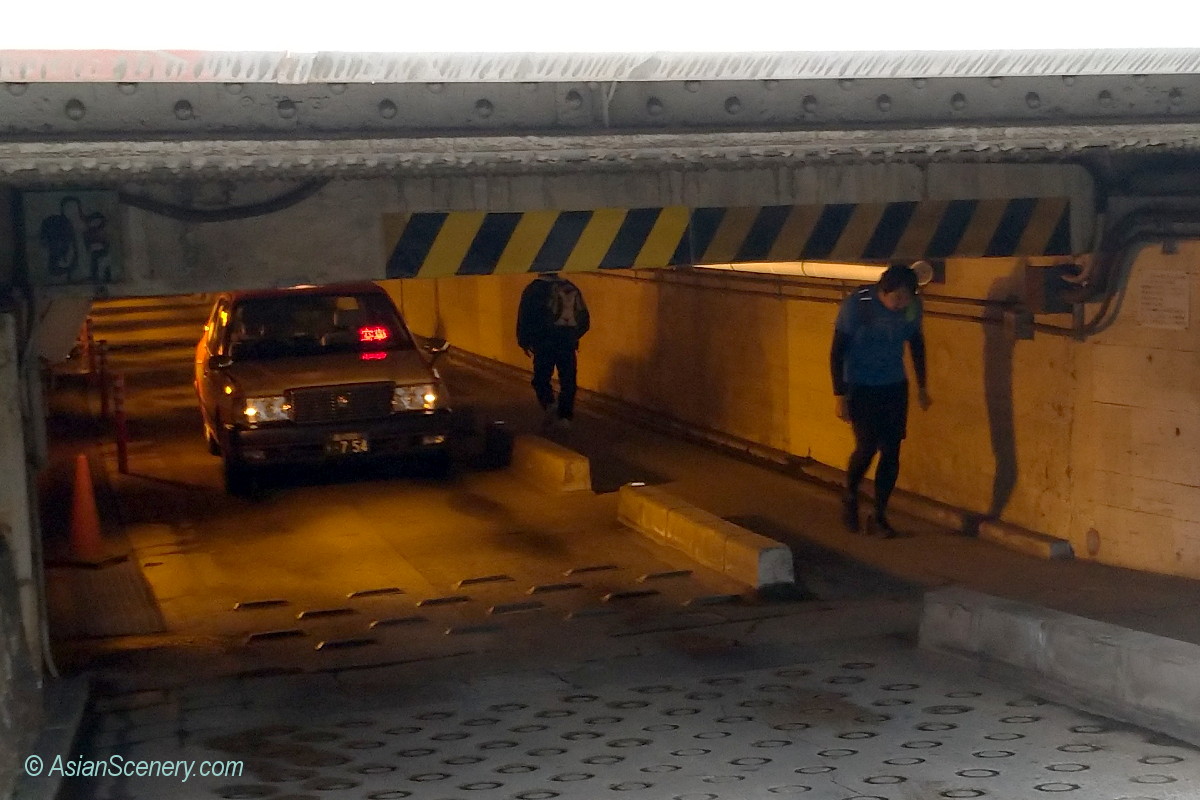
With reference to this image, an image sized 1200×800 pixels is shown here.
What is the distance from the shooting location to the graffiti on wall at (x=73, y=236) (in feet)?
21.8

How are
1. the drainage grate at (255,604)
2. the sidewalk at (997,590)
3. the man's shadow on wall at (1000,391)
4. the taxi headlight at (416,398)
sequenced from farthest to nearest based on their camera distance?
the taxi headlight at (416,398)
the man's shadow on wall at (1000,391)
the drainage grate at (255,604)
the sidewalk at (997,590)

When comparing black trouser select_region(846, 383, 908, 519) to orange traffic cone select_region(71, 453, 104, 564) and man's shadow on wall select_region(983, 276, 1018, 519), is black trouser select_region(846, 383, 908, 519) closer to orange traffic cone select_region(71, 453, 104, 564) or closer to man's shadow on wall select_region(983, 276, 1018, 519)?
man's shadow on wall select_region(983, 276, 1018, 519)

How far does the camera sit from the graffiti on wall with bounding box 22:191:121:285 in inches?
262

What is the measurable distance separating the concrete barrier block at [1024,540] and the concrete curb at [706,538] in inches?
64.8

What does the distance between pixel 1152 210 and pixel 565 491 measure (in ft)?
17.3

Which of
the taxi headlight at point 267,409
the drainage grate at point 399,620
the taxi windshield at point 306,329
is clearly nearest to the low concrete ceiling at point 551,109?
the drainage grate at point 399,620

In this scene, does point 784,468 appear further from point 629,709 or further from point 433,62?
point 433,62

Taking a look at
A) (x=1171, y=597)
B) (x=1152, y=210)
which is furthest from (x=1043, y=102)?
(x=1171, y=597)

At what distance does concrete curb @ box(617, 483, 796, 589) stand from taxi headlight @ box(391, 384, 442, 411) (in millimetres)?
1783

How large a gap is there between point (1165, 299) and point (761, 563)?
9.10 feet

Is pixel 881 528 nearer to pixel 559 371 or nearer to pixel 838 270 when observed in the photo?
pixel 838 270

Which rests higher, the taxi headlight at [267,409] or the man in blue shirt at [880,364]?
the man in blue shirt at [880,364]

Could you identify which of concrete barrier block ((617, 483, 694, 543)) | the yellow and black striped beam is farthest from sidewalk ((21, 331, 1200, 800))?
the yellow and black striped beam

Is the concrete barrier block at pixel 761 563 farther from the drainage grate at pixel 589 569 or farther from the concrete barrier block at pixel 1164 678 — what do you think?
→ the concrete barrier block at pixel 1164 678
